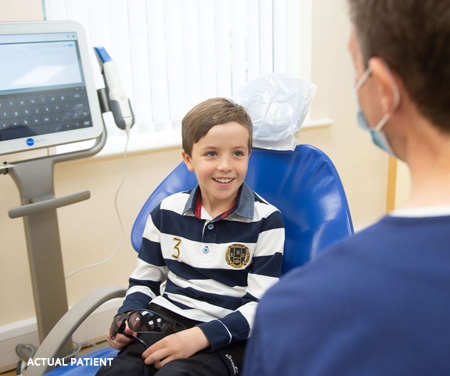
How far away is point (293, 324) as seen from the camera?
0.57 m

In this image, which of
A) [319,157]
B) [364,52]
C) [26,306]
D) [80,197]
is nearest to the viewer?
[364,52]

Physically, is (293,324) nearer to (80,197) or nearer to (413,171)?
(413,171)

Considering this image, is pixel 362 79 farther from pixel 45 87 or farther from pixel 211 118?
pixel 45 87

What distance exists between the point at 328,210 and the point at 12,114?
940mm

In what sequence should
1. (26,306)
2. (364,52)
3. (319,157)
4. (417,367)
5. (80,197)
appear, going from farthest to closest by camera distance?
(26,306), (80,197), (319,157), (364,52), (417,367)

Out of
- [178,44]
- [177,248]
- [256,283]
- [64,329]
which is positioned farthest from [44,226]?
[178,44]

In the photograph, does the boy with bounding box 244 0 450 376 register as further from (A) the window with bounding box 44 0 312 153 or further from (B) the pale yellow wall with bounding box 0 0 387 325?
(A) the window with bounding box 44 0 312 153

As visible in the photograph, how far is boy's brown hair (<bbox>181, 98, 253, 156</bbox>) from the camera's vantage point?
149 centimetres

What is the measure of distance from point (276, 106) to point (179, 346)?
2.53 feet

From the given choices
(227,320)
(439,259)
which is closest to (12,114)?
(227,320)

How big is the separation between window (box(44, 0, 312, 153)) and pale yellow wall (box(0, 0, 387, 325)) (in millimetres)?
98

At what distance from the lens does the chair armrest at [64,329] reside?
1.45 metres

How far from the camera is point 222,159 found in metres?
1.48

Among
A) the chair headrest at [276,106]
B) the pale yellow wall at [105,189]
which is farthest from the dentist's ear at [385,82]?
the pale yellow wall at [105,189]
